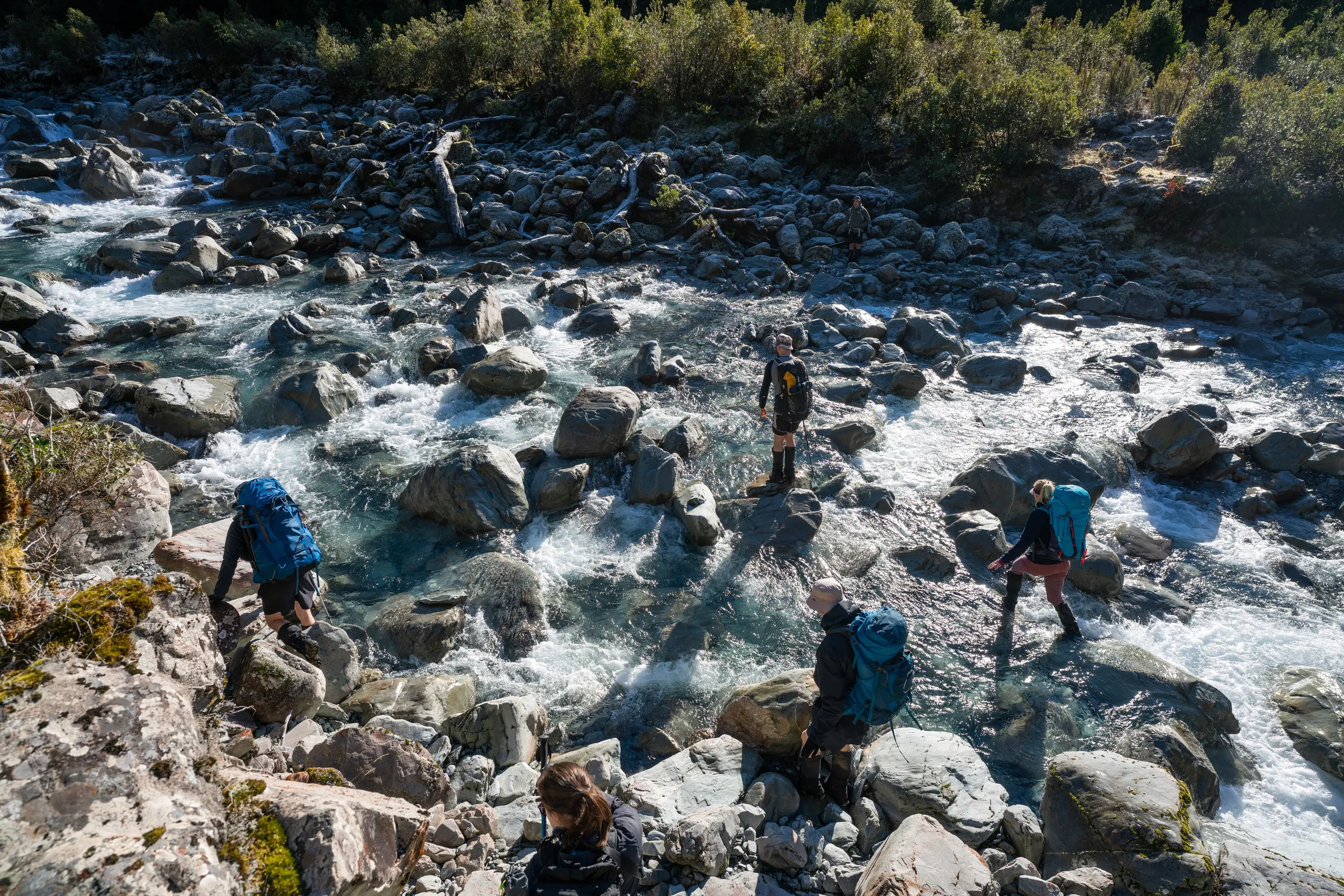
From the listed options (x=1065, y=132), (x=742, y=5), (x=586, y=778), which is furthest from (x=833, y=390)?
(x=742, y=5)

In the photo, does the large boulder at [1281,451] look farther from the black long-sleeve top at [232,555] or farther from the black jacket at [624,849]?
the black long-sleeve top at [232,555]

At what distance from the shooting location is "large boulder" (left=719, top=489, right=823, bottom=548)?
1002cm

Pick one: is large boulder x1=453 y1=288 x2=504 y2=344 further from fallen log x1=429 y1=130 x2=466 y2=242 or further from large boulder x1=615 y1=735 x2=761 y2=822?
large boulder x1=615 y1=735 x2=761 y2=822

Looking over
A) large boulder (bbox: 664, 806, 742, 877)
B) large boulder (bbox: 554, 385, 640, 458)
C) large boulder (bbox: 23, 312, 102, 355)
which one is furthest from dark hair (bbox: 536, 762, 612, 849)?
large boulder (bbox: 23, 312, 102, 355)

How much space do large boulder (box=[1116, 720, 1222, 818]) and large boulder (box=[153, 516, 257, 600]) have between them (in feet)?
30.5

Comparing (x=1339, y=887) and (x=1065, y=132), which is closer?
(x=1339, y=887)

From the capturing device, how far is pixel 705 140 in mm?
27016

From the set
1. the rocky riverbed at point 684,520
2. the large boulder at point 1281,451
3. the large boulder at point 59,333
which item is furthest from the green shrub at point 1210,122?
the large boulder at point 59,333

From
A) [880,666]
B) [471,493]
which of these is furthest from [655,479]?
[880,666]

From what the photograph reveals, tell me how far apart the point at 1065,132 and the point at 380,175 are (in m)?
22.6

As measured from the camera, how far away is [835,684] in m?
5.51

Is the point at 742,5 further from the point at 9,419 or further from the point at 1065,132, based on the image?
the point at 9,419

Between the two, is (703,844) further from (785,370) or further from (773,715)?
(785,370)

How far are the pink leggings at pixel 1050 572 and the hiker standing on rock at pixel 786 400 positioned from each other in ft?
11.2
